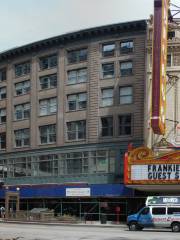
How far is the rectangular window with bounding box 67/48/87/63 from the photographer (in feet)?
231

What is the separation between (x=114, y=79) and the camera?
67375 millimetres

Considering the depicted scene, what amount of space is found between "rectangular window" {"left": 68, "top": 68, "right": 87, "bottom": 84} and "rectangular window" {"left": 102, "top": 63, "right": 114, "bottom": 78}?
2571mm

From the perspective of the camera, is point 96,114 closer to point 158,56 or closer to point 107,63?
point 107,63

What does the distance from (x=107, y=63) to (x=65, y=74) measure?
236 inches

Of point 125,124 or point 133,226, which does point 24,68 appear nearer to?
point 125,124

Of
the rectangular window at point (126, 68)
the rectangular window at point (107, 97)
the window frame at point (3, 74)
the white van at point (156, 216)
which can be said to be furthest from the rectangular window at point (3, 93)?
the white van at point (156, 216)

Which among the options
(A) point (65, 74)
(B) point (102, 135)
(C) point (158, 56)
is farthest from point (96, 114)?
(C) point (158, 56)

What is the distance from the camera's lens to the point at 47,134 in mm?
73188

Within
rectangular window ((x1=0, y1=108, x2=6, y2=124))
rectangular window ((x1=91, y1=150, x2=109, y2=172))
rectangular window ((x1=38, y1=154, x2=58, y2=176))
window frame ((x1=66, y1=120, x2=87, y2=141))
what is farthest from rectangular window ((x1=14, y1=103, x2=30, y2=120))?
rectangular window ((x1=91, y1=150, x2=109, y2=172))

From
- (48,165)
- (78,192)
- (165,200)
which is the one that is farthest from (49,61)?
(165,200)

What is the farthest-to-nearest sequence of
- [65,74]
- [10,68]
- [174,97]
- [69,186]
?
[10,68] < [65,74] < [69,186] < [174,97]

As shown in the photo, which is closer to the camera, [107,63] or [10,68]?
→ [107,63]

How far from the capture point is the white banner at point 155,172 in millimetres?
57281

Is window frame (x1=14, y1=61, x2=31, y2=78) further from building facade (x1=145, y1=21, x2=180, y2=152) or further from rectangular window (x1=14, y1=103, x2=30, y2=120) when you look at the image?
building facade (x1=145, y1=21, x2=180, y2=152)
